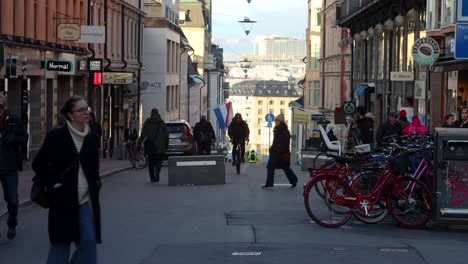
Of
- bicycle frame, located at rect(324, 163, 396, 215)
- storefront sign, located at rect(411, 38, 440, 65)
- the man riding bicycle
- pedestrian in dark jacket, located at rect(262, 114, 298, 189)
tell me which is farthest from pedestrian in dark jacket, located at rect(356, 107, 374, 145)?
bicycle frame, located at rect(324, 163, 396, 215)

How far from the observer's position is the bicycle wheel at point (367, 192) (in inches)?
520

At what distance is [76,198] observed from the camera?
301 inches

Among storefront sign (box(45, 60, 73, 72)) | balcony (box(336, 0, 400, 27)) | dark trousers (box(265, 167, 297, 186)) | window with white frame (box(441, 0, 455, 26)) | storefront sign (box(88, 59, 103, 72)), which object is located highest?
balcony (box(336, 0, 400, 27))

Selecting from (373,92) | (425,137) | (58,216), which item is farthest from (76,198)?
(373,92)

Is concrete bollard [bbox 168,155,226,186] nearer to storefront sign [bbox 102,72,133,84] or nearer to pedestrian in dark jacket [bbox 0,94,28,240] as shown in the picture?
pedestrian in dark jacket [bbox 0,94,28,240]

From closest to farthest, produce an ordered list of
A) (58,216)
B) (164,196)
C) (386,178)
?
1. (58,216)
2. (386,178)
3. (164,196)

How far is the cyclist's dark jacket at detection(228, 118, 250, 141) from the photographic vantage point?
26359 millimetres

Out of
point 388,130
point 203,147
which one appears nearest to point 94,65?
point 203,147

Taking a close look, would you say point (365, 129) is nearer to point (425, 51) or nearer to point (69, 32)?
point (425, 51)

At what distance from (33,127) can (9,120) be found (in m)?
20.2

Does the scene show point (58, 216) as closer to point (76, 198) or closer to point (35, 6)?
point (76, 198)

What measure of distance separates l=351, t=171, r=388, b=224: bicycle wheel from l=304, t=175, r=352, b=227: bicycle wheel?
4.7 inches

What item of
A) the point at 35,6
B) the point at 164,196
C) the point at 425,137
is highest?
the point at 35,6

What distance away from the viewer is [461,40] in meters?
13.5
